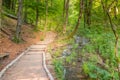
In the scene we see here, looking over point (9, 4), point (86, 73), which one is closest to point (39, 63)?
point (86, 73)

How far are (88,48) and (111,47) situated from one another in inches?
73.1

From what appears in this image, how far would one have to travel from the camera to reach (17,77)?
8734mm

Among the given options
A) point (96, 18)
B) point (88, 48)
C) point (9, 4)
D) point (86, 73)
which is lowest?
point (86, 73)

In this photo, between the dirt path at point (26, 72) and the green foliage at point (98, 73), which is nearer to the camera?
the dirt path at point (26, 72)

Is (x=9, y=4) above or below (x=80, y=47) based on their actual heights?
above

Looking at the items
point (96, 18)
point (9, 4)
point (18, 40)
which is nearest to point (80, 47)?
point (96, 18)

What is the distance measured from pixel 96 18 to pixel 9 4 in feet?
59.0

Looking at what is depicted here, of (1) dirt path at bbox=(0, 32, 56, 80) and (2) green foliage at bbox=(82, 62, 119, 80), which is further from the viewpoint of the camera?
(2) green foliage at bbox=(82, 62, 119, 80)

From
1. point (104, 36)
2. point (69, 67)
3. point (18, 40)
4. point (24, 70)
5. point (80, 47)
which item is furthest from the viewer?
point (18, 40)

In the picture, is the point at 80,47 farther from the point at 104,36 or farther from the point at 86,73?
the point at 86,73

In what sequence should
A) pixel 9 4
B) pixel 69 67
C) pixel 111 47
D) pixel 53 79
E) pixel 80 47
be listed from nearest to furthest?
1. pixel 53 79
2. pixel 69 67
3. pixel 111 47
4. pixel 80 47
5. pixel 9 4

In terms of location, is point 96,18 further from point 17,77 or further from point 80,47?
point 17,77

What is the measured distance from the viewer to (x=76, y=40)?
1850cm

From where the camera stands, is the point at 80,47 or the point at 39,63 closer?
the point at 39,63
